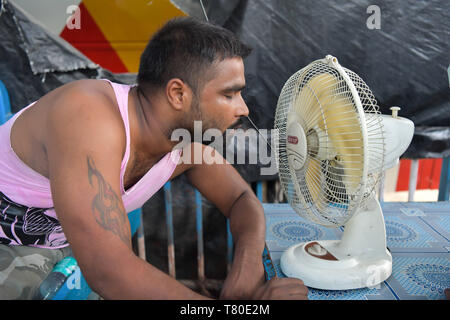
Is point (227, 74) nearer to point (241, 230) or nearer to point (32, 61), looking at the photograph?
point (241, 230)

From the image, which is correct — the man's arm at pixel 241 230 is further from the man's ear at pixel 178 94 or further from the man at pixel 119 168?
the man's ear at pixel 178 94

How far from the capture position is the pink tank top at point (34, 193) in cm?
105

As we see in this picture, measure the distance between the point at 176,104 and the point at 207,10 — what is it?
36.6 inches

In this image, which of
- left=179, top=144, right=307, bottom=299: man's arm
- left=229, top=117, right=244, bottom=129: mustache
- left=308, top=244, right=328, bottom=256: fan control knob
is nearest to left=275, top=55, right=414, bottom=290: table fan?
left=308, top=244, right=328, bottom=256: fan control knob

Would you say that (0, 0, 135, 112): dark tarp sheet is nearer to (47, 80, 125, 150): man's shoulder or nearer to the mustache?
the mustache

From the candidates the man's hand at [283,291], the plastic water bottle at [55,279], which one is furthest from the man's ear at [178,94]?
the plastic water bottle at [55,279]

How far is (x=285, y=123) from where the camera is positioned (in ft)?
3.30

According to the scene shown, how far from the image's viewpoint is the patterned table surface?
3.04 feet

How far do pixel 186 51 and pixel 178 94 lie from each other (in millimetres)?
115

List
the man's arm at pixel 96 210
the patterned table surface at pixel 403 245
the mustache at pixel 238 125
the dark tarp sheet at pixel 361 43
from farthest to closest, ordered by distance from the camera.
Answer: the mustache at pixel 238 125
the dark tarp sheet at pixel 361 43
the patterned table surface at pixel 403 245
the man's arm at pixel 96 210

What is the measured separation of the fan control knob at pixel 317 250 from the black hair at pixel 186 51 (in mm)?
553

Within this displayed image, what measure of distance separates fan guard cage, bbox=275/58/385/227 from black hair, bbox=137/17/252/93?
22 cm
